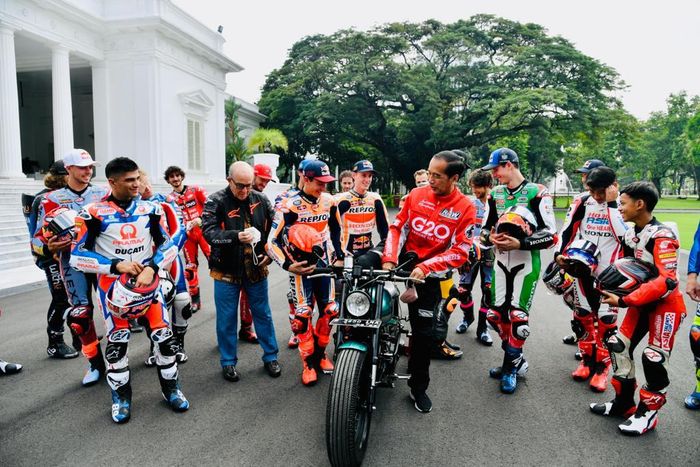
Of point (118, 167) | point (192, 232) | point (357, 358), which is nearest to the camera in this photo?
point (357, 358)

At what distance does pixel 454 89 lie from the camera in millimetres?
29984

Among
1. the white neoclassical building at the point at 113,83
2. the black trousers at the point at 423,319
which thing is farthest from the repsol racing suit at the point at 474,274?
the white neoclassical building at the point at 113,83

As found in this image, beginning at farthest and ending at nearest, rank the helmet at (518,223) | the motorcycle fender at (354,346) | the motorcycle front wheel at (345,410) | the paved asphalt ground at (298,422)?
the helmet at (518,223) < the paved asphalt ground at (298,422) < the motorcycle fender at (354,346) < the motorcycle front wheel at (345,410)

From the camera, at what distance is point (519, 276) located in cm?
420

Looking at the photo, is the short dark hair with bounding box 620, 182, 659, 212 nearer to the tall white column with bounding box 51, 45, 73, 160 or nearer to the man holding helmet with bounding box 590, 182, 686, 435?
the man holding helmet with bounding box 590, 182, 686, 435

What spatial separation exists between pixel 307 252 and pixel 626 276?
253 centimetres

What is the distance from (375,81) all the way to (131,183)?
88.9 ft

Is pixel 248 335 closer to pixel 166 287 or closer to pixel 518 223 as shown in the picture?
pixel 166 287

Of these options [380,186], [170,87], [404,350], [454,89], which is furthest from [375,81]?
[404,350]

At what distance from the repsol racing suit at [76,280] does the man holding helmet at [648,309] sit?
4.39 metres

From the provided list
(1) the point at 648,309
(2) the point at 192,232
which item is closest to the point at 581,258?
(1) the point at 648,309

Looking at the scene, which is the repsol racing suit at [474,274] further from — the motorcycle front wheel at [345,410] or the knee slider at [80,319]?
the knee slider at [80,319]

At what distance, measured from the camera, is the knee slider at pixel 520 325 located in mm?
4070

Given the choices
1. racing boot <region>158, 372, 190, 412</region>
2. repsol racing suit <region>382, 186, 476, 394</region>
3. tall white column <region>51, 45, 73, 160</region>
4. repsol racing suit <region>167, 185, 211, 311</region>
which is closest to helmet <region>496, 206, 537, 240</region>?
repsol racing suit <region>382, 186, 476, 394</region>
